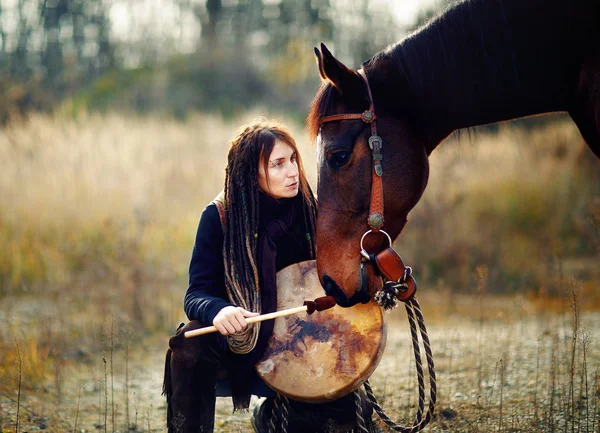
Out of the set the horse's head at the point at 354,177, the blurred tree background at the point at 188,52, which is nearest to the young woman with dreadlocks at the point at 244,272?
the horse's head at the point at 354,177

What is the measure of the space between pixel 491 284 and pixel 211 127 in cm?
668

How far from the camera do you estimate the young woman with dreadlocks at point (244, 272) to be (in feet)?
8.10

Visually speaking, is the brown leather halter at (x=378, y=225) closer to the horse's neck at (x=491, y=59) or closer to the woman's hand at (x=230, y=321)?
the horse's neck at (x=491, y=59)

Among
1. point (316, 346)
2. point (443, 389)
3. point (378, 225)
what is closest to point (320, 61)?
point (378, 225)

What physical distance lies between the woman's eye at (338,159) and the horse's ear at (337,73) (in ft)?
0.82

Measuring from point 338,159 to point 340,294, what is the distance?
51 centimetres

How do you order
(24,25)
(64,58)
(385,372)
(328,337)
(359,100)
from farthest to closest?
(64,58) → (24,25) → (385,372) → (328,337) → (359,100)

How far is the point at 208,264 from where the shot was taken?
2.65 m

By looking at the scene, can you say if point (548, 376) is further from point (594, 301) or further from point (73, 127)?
point (73, 127)

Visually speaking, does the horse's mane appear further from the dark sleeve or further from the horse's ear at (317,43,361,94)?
the dark sleeve

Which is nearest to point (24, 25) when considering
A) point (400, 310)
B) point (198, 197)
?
point (198, 197)

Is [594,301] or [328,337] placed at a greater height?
[328,337]

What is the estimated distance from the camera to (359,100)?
2.35 metres

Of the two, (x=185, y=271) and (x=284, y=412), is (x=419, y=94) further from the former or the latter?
(x=185, y=271)
